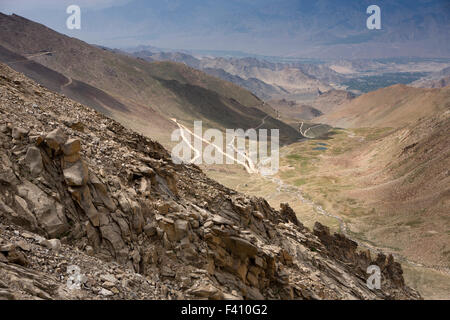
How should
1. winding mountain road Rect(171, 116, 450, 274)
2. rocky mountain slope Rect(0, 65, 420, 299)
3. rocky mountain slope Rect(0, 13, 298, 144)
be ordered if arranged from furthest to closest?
rocky mountain slope Rect(0, 13, 298, 144)
winding mountain road Rect(171, 116, 450, 274)
rocky mountain slope Rect(0, 65, 420, 299)

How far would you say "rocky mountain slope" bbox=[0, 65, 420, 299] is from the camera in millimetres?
9367

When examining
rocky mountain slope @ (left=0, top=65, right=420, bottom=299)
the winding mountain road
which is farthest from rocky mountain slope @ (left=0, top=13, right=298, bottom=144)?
rocky mountain slope @ (left=0, top=65, right=420, bottom=299)

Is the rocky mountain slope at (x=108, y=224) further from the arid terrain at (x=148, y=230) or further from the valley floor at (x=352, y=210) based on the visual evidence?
Answer: the valley floor at (x=352, y=210)

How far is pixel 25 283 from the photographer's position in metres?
7.77

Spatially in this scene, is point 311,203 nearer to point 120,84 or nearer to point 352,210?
point 352,210

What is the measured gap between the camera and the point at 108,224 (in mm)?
11469

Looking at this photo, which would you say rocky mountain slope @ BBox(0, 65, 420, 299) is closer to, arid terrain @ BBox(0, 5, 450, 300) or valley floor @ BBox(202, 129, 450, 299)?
arid terrain @ BBox(0, 5, 450, 300)

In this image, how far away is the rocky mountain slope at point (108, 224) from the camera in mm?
9367

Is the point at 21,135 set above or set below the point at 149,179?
above

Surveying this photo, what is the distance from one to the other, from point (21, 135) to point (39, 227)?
3.15m

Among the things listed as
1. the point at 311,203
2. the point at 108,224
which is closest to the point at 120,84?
the point at 311,203

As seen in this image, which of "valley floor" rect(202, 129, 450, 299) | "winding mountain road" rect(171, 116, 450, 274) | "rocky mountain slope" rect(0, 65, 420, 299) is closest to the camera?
"rocky mountain slope" rect(0, 65, 420, 299)
